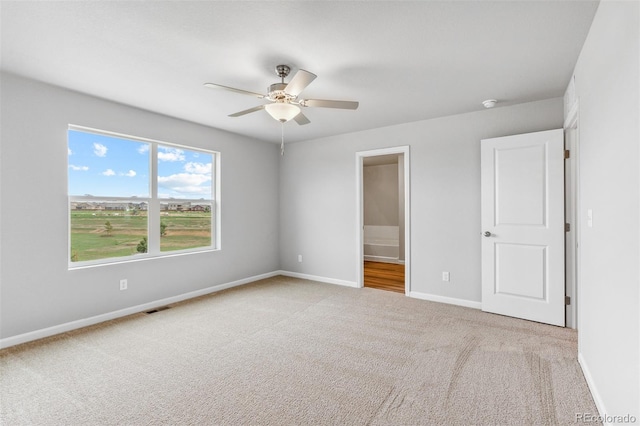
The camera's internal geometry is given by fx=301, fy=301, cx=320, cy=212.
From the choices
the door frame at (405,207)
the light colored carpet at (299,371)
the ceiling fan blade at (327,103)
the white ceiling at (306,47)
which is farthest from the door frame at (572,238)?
the ceiling fan blade at (327,103)

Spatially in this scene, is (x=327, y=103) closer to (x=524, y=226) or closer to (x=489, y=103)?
(x=489, y=103)

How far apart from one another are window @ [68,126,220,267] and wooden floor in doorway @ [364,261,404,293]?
2.69 meters

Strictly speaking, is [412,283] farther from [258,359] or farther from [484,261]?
[258,359]

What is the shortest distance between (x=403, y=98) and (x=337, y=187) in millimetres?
1973

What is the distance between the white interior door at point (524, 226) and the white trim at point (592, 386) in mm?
999

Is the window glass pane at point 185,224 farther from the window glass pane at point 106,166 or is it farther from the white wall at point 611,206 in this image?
the white wall at point 611,206

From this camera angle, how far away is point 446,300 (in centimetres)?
400

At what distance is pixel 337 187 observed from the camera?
4.99 m

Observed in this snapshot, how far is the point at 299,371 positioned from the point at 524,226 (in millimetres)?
2842

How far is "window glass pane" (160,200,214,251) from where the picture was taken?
4.07 m

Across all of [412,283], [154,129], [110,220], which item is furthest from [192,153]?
[412,283]

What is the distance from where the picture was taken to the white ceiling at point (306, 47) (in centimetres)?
184

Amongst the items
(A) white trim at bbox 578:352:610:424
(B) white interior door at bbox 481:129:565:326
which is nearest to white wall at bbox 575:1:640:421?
(A) white trim at bbox 578:352:610:424

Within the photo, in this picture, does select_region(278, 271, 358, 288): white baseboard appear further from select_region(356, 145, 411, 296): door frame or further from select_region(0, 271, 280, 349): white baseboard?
select_region(0, 271, 280, 349): white baseboard
